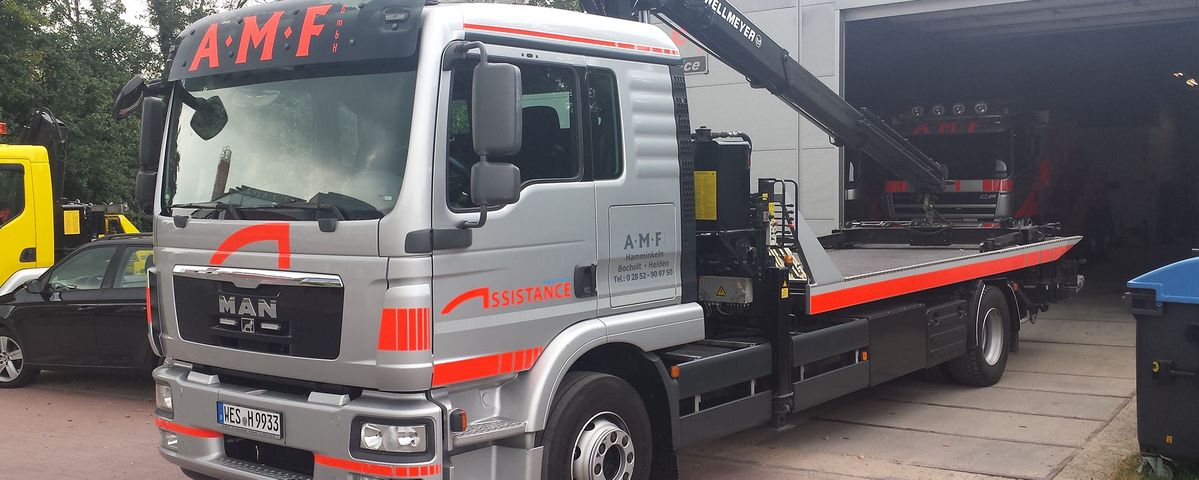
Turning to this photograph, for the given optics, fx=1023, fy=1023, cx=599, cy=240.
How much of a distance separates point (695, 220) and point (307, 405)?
2.49 m

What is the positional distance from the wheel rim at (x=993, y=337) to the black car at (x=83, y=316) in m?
7.40

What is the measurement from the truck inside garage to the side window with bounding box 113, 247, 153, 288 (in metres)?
8.75

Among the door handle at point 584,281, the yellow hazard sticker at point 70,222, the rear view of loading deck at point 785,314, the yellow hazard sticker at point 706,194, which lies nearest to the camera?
the door handle at point 584,281

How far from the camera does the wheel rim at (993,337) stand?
30.4 ft

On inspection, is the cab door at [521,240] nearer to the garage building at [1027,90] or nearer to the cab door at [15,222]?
the cab door at [15,222]

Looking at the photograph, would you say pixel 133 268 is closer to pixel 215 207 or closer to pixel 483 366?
pixel 215 207

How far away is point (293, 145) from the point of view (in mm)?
4621

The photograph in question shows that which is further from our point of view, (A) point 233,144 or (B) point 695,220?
(B) point 695,220

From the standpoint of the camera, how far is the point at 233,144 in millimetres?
4840

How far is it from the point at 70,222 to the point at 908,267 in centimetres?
933

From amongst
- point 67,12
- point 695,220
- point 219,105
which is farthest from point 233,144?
point 67,12

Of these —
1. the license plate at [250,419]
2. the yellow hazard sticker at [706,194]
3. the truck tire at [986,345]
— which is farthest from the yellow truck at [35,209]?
the truck tire at [986,345]

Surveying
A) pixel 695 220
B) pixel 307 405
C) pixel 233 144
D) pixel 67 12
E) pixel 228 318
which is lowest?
pixel 307 405

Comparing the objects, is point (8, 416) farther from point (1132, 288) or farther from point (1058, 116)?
point (1058, 116)
